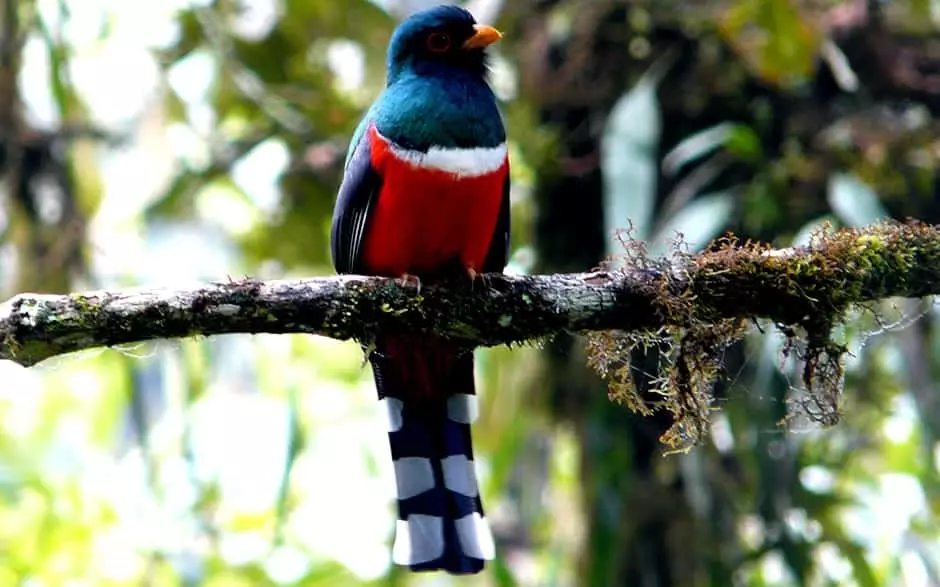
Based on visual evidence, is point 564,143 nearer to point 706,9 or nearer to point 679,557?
point 706,9

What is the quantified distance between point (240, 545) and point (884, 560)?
9.86 feet

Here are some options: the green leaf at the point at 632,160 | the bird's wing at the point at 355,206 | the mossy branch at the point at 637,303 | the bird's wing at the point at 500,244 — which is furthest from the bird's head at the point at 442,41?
the mossy branch at the point at 637,303

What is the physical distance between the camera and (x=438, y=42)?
10.9ft

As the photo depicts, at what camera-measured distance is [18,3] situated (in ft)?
15.8

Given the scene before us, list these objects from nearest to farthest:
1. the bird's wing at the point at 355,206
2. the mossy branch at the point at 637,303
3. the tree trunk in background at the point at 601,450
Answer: the mossy branch at the point at 637,303 < the bird's wing at the point at 355,206 < the tree trunk in background at the point at 601,450

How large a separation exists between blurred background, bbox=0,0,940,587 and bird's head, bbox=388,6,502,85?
923mm

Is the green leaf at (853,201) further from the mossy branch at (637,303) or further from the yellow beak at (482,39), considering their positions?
the mossy branch at (637,303)

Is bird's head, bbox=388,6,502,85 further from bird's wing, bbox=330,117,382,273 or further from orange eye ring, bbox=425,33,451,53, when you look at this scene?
bird's wing, bbox=330,117,382,273

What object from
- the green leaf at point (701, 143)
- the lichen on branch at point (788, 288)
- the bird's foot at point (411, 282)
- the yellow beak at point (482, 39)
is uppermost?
the green leaf at point (701, 143)

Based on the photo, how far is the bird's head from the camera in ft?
10.9

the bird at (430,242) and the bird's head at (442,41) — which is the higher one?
the bird's head at (442,41)

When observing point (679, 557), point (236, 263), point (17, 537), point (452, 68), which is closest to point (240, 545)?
point (17, 537)

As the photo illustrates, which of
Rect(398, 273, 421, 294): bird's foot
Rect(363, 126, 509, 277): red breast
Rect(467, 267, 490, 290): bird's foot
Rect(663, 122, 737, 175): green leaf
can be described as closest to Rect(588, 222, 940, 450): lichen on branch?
Rect(467, 267, 490, 290): bird's foot

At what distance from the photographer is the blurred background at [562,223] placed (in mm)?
4082
